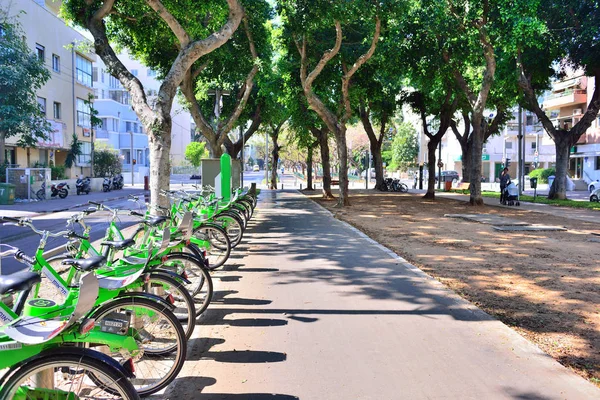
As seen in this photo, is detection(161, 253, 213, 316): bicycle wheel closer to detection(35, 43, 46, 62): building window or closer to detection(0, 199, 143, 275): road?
detection(0, 199, 143, 275): road

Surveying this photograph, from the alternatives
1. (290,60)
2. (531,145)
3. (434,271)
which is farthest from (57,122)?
(531,145)

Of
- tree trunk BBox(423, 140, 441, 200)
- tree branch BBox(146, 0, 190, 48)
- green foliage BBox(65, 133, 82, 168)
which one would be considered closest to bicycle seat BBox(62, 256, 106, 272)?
tree branch BBox(146, 0, 190, 48)

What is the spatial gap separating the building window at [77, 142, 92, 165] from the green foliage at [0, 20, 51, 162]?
43.9ft

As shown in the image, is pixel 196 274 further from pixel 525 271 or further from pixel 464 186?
pixel 464 186

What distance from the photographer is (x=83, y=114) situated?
39.1m

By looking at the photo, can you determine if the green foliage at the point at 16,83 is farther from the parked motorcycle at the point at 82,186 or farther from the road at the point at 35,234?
the road at the point at 35,234

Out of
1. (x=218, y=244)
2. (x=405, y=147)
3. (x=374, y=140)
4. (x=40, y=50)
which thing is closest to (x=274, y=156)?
(x=374, y=140)

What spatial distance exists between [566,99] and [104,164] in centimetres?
Result: 4189

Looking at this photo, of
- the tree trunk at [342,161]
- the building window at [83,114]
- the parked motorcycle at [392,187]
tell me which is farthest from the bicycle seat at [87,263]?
the building window at [83,114]

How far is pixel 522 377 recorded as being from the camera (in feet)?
13.2

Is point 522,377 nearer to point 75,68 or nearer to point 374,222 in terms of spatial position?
point 374,222

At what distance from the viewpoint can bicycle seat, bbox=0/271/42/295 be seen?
292 centimetres

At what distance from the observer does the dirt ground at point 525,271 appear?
5.05 m

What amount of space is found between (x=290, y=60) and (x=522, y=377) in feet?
64.3
